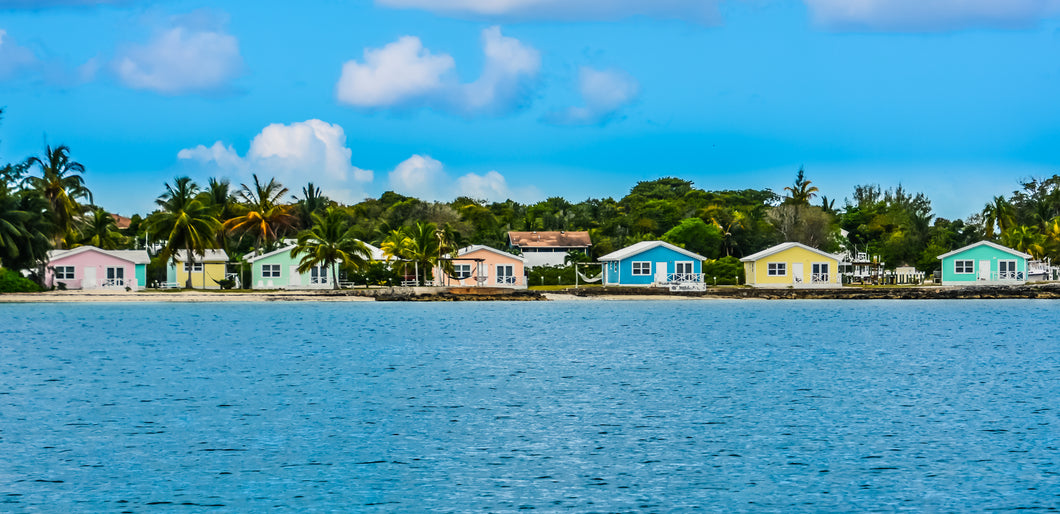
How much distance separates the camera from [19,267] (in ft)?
219

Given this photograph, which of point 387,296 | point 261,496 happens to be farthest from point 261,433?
point 387,296

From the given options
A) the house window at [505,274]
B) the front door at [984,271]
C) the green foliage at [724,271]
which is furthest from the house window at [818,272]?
the house window at [505,274]

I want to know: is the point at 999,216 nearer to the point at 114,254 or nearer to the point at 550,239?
the point at 550,239

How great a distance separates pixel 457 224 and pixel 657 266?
110ft

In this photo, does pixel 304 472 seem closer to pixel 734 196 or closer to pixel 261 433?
pixel 261 433

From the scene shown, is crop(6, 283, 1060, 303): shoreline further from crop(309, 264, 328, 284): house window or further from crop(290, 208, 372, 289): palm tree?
crop(309, 264, 328, 284): house window

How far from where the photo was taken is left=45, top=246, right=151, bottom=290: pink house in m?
71.3

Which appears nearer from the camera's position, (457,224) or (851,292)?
(851,292)

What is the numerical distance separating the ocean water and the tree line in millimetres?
28400

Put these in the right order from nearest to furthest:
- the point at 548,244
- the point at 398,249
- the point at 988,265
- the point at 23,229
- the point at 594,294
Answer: the point at 23,229 < the point at 594,294 < the point at 398,249 < the point at 988,265 < the point at 548,244

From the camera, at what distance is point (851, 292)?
68.3 meters

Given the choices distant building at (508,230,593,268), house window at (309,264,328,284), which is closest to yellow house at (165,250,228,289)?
house window at (309,264,328,284)

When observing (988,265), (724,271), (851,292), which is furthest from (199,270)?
(988,265)

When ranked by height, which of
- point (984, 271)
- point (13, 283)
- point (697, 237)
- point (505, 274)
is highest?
point (697, 237)
